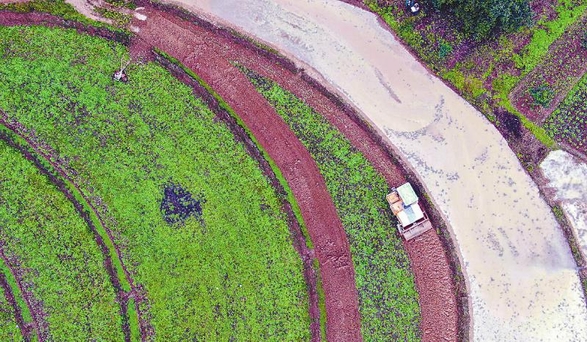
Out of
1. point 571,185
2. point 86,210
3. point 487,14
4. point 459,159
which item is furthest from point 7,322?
point 571,185

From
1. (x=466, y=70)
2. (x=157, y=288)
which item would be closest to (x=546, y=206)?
(x=466, y=70)

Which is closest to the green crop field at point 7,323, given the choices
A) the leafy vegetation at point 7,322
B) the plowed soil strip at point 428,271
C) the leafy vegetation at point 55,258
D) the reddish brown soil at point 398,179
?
the leafy vegetation at point 7,322

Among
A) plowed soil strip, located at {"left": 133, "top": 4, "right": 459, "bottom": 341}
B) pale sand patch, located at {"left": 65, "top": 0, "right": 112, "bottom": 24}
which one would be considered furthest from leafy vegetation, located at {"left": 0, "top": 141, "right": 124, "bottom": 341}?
plowed soil strip, located at {"left": 133, "top": 4, "right": 459, "bottom": 341}

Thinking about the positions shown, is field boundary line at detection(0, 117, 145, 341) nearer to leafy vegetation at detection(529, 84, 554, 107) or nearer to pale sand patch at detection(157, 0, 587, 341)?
pale sand patch at detection(157, 0, 587, 341)

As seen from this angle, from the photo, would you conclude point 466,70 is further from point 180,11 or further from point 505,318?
point 180,11

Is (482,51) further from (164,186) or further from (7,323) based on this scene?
(7,323)
